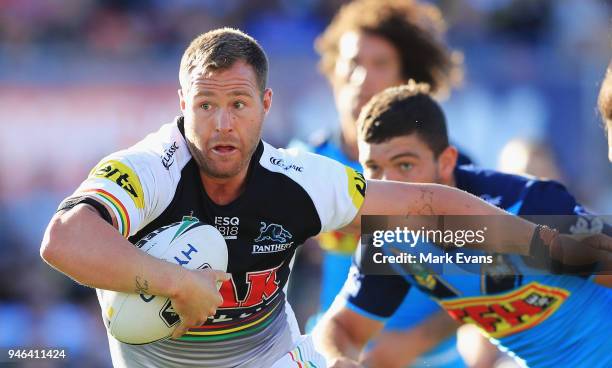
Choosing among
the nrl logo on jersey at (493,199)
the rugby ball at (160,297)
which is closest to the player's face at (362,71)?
the nrl logo on jersey at (493,199)

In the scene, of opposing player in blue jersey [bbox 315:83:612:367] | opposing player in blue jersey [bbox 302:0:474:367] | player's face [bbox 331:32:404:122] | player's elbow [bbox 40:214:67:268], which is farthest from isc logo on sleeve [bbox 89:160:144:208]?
player's face [bbox 331:32:404:122]

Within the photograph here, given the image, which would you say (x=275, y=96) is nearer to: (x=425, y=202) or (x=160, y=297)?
(x=425, y=202)

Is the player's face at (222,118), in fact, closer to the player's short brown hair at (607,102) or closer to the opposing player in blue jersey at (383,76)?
the player's short brown hair at (607,102)

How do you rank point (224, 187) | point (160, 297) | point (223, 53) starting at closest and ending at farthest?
point (160, 297) < point (223, 53) < point (224, 187)

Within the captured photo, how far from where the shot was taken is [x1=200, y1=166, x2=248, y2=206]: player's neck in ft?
15.0

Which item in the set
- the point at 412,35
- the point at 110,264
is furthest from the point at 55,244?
the point at 412,35

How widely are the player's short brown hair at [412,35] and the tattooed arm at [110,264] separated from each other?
441 cm

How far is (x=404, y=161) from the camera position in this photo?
5820mm

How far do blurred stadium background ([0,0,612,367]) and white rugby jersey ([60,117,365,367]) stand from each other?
Result: 230 inches

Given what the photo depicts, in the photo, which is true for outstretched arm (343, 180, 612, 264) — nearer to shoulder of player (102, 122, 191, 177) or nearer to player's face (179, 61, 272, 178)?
player's face (179, 61, 272, 178)

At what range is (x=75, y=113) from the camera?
1170 cm

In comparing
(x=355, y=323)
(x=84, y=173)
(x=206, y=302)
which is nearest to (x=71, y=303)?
(x=84, y=173)

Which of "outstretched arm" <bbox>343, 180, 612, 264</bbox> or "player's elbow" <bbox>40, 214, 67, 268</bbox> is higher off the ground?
"outstretched arm" <bbox>343, 180, 612, 264</bbox>

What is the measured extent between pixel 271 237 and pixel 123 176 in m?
0.79
